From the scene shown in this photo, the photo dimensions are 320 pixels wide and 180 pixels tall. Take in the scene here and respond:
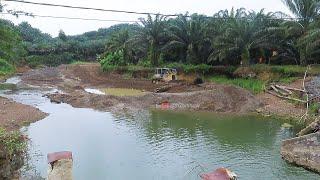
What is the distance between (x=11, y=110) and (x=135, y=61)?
30577 mm

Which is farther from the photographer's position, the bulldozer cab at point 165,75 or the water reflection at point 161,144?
the bulldozer cab at point 165,75

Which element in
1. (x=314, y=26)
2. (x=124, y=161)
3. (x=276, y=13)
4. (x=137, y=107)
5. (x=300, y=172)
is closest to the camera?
(x=300, y=172)

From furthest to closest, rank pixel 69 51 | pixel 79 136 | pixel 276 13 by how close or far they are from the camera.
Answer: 1. pixel 69 51
2. pixel 276 13
3. pixel 79 136

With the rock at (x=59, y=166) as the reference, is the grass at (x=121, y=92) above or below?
below

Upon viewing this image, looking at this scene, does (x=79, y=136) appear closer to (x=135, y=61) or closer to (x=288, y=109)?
(x=288, y=109)

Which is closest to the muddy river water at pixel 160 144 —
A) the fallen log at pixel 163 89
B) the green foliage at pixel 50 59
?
the fallen log at pixel 163 89

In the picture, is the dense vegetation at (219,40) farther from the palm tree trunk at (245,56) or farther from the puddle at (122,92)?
the puddle at (122,92)

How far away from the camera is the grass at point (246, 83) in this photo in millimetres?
33431

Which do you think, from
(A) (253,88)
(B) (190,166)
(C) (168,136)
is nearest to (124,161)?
(B) (190,166)

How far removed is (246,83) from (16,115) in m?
17.9

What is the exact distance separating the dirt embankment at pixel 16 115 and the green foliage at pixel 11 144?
8.75 metres

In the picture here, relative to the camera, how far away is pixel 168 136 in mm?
21688

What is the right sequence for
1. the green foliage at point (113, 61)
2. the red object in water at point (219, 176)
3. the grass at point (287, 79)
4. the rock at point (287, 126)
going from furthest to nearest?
the green foliage at point (113, 61) < the grass at point (287, 79) < the rock at point (287, 126) < the red object in water at point (219, 176)

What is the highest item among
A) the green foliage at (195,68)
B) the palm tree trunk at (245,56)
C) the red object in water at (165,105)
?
the palm tree trunk at (245,56)
